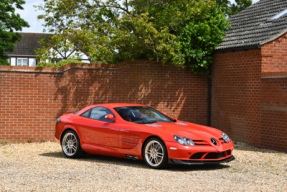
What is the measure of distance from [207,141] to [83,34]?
7.04 meters

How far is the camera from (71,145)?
9.19m

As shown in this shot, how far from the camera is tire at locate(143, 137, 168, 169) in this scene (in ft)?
24.7

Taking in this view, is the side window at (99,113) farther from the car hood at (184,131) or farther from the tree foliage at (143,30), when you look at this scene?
the tree foliage at (143,30)

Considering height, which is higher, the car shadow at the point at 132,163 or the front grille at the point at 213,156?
the front grille at the point at 213,156

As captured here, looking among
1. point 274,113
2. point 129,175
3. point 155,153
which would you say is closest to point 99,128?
point 155,153

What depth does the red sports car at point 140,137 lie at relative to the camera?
7477 millimetres

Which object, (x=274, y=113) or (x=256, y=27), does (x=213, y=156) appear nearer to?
(x=274, y=113)

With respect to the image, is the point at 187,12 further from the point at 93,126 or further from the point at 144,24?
the point at 93,126

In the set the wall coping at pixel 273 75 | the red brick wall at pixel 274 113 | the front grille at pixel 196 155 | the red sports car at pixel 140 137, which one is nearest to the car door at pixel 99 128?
the red sports car at pixel 140 137

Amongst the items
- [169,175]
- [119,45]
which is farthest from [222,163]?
[119,45]

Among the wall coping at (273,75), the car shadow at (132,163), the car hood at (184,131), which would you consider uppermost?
the wall coping at (273,75)

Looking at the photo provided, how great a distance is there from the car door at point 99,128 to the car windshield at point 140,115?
1.07 feet

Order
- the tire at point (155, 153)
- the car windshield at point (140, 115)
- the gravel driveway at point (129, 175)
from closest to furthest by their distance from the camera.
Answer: the gravel driveway at point (129, 175) → the tire at point (155, 153) → the car windshield at point (140, 115)

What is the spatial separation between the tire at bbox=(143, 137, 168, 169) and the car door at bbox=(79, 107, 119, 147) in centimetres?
89
